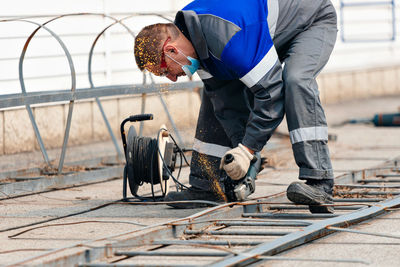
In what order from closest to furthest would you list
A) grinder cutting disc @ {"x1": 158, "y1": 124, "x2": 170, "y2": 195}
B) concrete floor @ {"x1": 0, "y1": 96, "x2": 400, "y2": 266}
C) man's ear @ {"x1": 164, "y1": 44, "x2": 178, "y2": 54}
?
concrete floor @ {"x1": 0, "y1": 96, "x2": 400, "y2": 266} → man's ear @ {"x1": 164, "y1": 44, "x2": 178, "y2": 54} → grinder cutting disc @ {"x1": 158, "y1": 124, "x2": 170, "y2": 195}

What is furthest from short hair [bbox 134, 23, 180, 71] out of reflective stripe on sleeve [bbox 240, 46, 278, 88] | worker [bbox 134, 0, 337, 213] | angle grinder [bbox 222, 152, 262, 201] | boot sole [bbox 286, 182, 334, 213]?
boot sole [bbox 286, 182, 334, 213]

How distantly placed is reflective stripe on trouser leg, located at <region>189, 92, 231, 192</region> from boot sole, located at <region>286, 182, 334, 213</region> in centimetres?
82

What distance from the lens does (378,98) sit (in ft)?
55.0

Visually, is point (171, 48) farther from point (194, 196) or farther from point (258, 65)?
point (194, 196)

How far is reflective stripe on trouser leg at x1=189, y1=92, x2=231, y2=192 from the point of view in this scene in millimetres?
6055

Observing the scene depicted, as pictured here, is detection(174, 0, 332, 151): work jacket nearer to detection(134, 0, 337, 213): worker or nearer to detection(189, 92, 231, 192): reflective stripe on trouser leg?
detection(134, 0, 337, 213): worker

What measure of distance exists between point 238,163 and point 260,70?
596 mm

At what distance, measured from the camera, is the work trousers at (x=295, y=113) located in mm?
5391

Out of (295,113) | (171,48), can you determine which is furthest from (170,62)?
(295,113)

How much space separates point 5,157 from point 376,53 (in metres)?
10.7

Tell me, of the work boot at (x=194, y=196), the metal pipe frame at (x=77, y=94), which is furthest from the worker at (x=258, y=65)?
the metal pipe frame at (x=77, y=94)

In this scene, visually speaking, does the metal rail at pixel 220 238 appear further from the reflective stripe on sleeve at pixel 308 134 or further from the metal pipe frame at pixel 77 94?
the metal pipe frame at pixel 77 94

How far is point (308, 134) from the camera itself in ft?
17.7

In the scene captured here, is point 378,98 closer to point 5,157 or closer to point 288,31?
point 5,157
